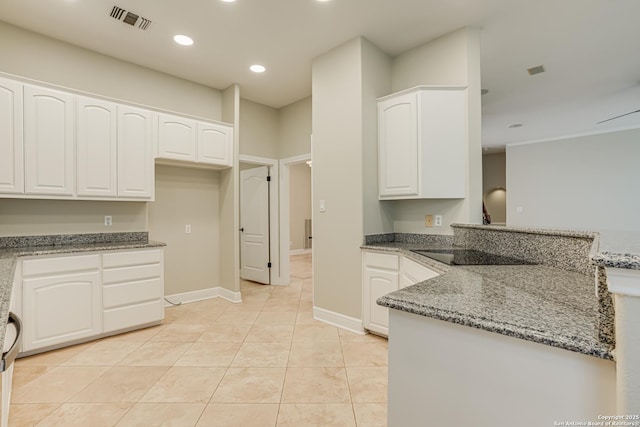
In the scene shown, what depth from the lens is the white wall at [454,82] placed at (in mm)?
2828

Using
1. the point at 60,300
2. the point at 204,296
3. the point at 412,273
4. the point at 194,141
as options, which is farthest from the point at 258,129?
the point at 412,273

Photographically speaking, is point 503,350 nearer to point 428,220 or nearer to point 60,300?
point 428,220

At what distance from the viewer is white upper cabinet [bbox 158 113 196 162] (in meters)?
3.44

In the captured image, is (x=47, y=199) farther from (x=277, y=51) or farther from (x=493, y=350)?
(x=493, y=350)

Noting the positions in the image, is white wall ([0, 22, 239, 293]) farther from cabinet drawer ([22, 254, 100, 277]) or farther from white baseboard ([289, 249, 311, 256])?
white baseboard ([289, 249, 311, 256])

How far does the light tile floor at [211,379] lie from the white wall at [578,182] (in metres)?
5.71

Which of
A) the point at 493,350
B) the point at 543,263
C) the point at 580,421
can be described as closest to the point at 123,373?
the point at 493,350

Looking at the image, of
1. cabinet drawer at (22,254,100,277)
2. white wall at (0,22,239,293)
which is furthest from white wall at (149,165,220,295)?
cabinet drawer at (22,254,100,277)

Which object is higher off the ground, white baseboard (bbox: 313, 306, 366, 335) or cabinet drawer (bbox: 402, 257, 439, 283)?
cabinet drawer (bbox: 402, 257, 439, 283)

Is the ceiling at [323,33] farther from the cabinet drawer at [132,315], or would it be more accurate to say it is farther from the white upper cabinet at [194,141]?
the cabinet drawer at [132,315]

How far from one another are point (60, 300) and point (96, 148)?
1464 millimetres

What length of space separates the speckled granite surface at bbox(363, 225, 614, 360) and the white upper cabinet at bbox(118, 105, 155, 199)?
10.2ft

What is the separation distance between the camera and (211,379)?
218 centimetres

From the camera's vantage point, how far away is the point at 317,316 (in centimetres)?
342
